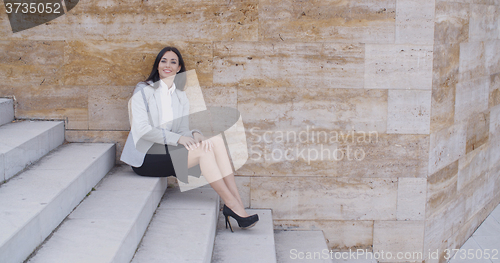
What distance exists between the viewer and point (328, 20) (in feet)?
12.7

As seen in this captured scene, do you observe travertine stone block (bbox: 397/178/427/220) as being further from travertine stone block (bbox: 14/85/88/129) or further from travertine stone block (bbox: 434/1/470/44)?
travertine stone block (bbox: 14/85/88/129)

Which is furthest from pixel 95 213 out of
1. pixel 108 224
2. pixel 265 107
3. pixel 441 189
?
pixel 441 189

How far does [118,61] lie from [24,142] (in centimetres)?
113

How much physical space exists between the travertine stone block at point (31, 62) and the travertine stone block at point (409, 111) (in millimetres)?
3010

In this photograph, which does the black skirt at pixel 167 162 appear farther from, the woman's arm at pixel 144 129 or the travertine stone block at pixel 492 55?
the travertine stone block at pixel 492 55

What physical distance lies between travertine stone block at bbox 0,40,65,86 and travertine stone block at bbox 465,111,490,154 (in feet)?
13.5

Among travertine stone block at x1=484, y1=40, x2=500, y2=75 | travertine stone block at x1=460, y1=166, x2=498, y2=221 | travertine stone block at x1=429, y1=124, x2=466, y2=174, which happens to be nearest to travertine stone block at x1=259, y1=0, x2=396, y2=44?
travertine stone block at x1=429, y1=124, x2=466, y2=174

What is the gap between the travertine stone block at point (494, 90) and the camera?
505 cm

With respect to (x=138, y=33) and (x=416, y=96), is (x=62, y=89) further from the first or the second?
(x=416, y=96)

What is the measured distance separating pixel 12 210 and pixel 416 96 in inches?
131

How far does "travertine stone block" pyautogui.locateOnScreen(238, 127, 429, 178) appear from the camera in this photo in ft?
13.2

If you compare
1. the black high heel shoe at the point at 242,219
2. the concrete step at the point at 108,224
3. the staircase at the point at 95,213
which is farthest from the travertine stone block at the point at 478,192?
the concrete step at the point at 108,224

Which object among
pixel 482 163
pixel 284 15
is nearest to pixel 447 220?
pixel 482 163

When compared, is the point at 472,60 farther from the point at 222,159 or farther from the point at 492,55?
the point at 222,159
